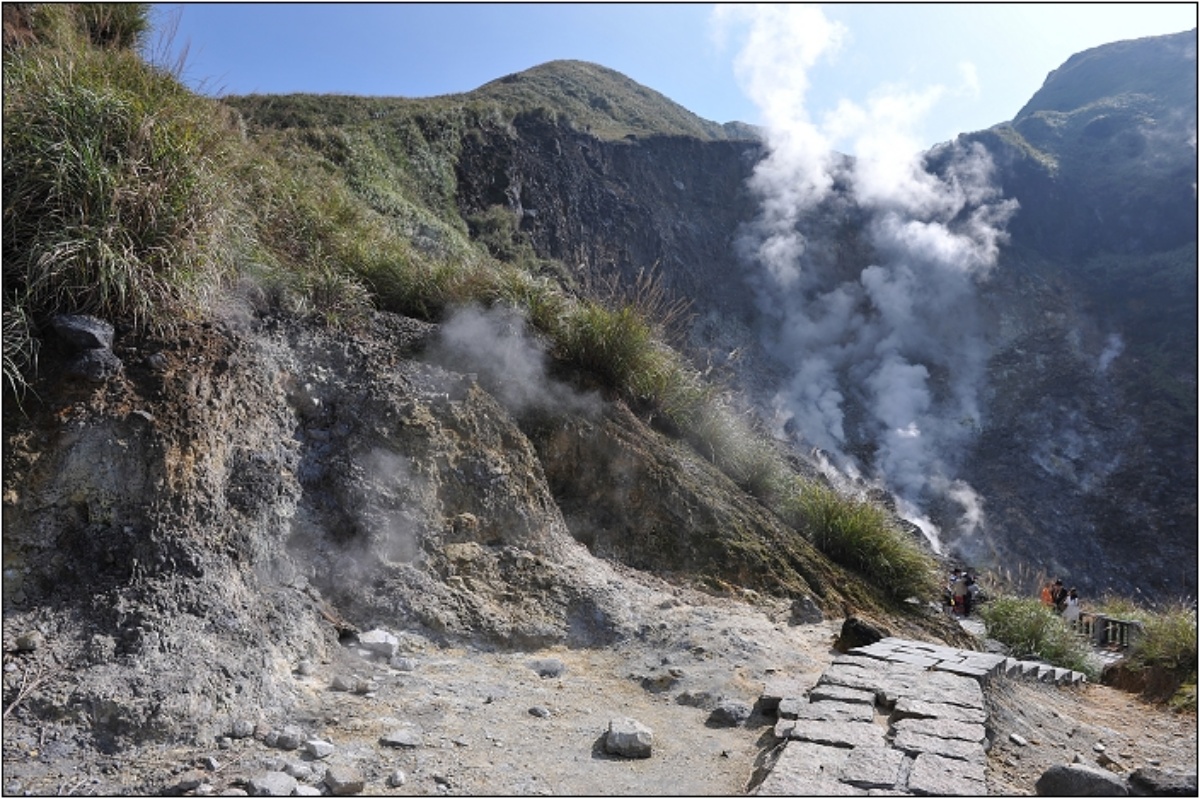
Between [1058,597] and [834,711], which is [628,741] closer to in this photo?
[834,711]

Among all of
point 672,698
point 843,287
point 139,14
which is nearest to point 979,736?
point 672,698

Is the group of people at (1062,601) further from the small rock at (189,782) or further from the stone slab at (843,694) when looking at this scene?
the small rock at (189,782)

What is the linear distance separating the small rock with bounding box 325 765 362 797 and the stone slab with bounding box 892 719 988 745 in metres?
2.19

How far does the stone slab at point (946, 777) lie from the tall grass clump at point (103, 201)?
12.4 feet

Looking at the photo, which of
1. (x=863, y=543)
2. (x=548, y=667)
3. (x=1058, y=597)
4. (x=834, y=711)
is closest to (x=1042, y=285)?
(x=1058, y=597)

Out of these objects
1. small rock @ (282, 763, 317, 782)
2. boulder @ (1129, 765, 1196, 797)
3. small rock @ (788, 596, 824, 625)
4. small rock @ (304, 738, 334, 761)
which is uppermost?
small rock @ (788, 596, 824, 625)

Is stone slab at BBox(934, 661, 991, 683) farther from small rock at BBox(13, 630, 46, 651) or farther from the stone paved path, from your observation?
small rock at BBox(13, 630, 46, 651)

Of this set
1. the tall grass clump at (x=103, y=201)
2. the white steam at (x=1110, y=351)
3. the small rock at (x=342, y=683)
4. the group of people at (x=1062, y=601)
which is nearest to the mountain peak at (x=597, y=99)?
the white steam at (x=1110, y=351)

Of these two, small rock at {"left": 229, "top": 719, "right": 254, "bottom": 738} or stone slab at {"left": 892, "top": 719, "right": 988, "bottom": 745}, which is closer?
small rock at {"left": 229, "top": 719, "right": 254, "bottom": 738}

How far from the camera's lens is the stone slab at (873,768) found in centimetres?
295

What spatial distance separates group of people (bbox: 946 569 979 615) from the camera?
11242mm

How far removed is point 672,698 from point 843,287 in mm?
29730

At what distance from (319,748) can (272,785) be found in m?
0.30

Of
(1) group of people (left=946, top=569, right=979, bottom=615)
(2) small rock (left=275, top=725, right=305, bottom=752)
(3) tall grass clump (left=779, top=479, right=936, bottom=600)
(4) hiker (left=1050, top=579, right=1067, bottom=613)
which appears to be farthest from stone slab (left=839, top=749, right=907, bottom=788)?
(4) hiker (left=1050, top=579, right=1067, bottom=613)
